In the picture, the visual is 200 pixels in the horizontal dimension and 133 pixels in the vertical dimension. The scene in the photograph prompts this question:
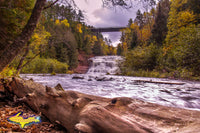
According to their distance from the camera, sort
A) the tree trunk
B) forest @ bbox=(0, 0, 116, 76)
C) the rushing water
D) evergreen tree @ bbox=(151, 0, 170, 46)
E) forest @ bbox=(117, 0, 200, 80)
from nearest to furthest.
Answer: the tree trunk, forest @ bbox=(0, 0, 116, 76), the rushing water, forest @ bbox=(117, 0, 200, 80), evergreen tree @ bbox=(151, 0, 170, 46)

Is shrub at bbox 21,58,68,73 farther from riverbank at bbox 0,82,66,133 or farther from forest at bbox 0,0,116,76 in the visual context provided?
riverbank at bbox 0,82,66,133

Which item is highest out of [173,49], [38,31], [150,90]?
[38,31]

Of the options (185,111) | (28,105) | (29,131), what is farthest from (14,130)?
(185,111)

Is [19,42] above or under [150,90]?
above

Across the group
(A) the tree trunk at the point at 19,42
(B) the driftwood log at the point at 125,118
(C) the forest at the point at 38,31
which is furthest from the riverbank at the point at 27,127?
(C) the forest at the point at 38,31

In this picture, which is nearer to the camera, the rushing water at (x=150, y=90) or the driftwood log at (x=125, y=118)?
the driftwood log at (x=125, y=118)

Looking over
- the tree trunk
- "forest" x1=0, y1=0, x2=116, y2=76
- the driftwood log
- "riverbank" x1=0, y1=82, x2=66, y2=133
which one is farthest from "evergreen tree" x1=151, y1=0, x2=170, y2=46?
"riverbank" x1=0, y1=82, x2=66, y2=133

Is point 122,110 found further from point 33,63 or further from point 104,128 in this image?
point 33,63

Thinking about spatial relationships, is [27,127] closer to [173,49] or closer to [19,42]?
[19,42]

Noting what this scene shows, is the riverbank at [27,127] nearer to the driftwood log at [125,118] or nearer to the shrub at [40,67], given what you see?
the driftwood log at [125,118]

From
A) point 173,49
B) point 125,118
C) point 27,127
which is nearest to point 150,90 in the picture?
point 125,118

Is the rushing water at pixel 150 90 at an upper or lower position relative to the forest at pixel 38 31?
lower

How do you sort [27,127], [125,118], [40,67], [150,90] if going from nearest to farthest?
[125,118], [27,127], [150,90], [40,67]

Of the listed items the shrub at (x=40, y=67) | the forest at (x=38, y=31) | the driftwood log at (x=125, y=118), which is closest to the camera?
the driftwood log at (x=125, y=118)
